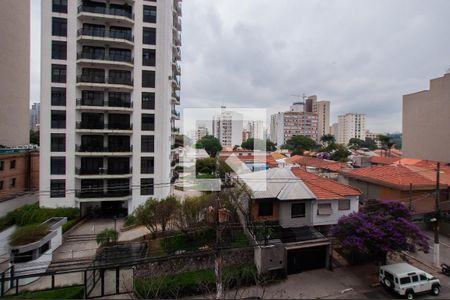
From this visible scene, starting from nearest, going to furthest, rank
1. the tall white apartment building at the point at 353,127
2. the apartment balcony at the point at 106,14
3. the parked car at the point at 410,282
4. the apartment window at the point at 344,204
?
the parked car at the point at 410,282, the apartment window at the point at 344,204, the apartment balcony at the point at 106,14, the tall white apartment building at the point at 353,127

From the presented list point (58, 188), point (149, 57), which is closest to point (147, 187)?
point (58, 188)

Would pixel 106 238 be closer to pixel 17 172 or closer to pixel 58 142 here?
pixel 58 142

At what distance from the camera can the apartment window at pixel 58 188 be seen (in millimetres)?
17750

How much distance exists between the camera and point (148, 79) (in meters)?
19.3

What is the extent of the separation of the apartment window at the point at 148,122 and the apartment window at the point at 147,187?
14.9 ft

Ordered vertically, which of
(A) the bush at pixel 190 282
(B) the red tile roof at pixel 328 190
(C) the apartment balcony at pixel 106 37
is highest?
(C) the apartment balcony at pixel 106 37

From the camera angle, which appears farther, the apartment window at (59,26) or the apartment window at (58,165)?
the apartment window at (58,165)

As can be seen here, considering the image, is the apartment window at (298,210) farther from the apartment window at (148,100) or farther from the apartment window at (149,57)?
the apartment window at (149,57)

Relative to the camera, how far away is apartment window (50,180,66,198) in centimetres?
1775

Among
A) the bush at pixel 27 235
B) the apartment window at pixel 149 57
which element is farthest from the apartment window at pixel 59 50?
the bush at pixel 27 235

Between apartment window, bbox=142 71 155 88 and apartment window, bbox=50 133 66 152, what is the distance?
25.9 ft

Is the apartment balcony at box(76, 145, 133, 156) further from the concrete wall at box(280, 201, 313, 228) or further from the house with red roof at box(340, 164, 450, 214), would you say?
the house with red roof at box(340, 164, 450, 214)

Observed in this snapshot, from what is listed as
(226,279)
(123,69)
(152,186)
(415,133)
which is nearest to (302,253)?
(226,279)

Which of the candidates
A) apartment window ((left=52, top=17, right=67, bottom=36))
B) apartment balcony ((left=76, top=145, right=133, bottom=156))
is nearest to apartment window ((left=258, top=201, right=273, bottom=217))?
apartment balcony ((left=76, top=145, right=133, bottom=156))
